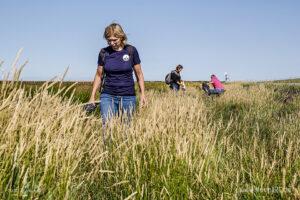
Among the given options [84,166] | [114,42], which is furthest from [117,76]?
[84,166]

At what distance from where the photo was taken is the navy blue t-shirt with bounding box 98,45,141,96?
558 centimetres

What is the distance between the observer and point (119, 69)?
5.59m

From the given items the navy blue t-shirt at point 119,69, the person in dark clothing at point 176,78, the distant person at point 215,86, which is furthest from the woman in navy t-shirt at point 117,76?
the distant person at point 215,86

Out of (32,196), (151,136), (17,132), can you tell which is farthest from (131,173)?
(32,196)

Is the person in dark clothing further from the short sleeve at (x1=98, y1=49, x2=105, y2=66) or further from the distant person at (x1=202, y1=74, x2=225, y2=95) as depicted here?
the short sleeve at (x1=98, y1=49, x2=105, y2=66)

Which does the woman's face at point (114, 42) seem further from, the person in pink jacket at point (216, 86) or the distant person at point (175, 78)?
the person in pink jacket at point (216, 86)

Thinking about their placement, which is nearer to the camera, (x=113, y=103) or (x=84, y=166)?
(x=84, y=166)

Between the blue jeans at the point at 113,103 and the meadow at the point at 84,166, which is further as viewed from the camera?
the blue jeans at the point at 113,103

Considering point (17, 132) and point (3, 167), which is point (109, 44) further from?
point (3, 167)

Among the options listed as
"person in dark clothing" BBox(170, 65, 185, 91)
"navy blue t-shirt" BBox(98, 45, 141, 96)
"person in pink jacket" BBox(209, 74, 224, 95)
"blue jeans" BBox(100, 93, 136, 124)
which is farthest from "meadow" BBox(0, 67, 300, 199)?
"person in pink jacket" BBox(209, 74, 224, 95)

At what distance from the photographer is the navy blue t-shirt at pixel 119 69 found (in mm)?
5582

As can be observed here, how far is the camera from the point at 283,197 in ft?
10.1

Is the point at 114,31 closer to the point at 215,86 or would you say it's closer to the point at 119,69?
the point at 119,69

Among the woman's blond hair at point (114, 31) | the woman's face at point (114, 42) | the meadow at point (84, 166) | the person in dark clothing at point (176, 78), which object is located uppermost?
the woman's blond hair at point (114, 31)
